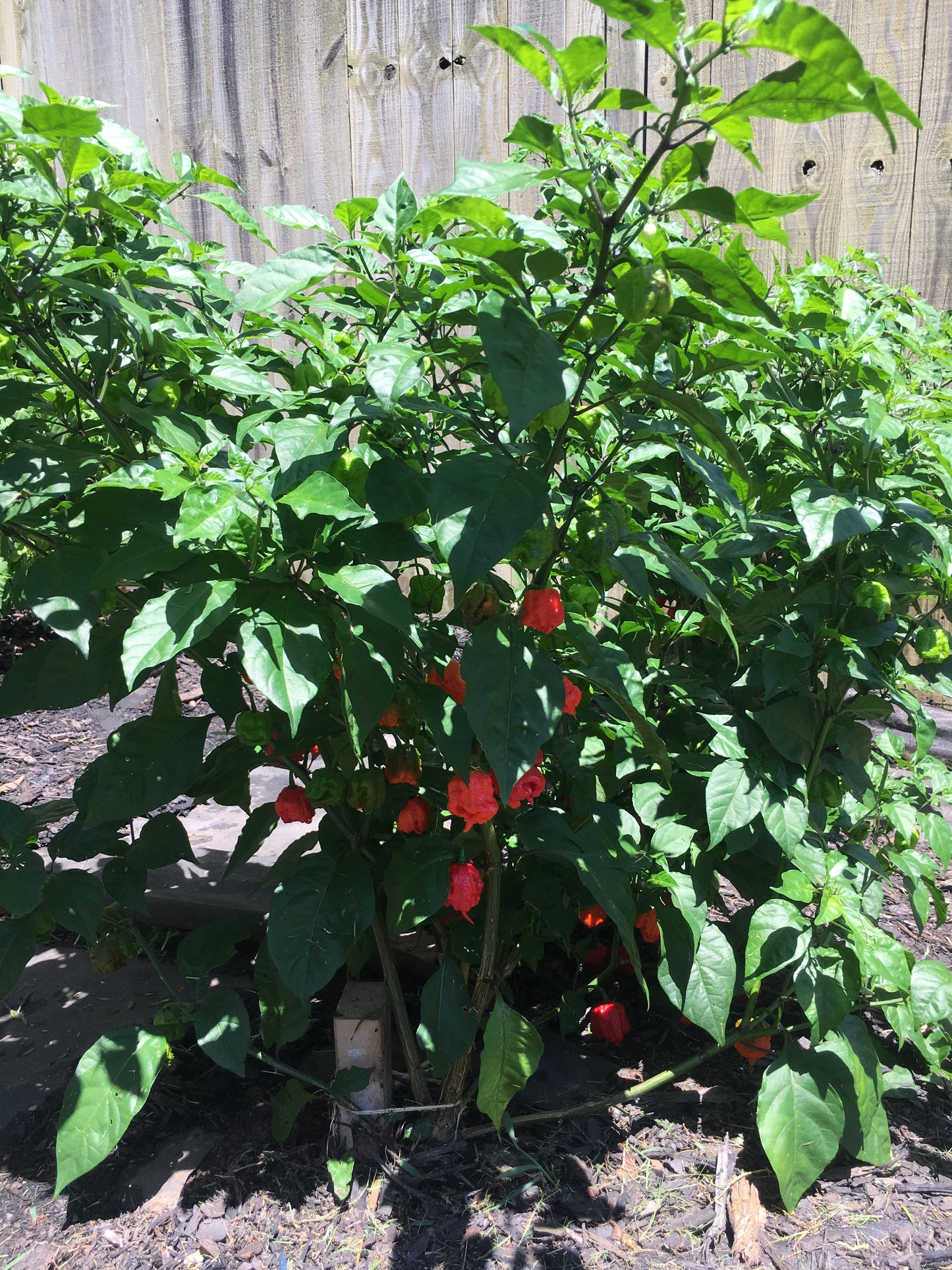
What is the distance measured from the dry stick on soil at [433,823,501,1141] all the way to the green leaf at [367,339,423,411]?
72cm

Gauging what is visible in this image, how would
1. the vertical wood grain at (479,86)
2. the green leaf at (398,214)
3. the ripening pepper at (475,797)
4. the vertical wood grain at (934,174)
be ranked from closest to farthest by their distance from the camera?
the green leaf at (398,214)
the ripening pepper at (475,797)
the vertical wood grain at (934,174)
the vertical wood grain at (479,86)

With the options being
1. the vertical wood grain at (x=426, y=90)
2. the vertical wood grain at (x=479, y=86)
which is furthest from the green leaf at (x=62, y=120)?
the vertical wood grain at (x=426, y=90)

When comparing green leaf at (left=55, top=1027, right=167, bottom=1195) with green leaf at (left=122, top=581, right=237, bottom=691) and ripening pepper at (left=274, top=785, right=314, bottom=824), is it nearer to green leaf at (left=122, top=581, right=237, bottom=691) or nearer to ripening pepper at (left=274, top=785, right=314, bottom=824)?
ripening pepper at (left=274, top=785, right=314, bottom=824)

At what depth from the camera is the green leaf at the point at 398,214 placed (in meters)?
1.17

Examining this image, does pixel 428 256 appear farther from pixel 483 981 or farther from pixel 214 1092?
pixel 214 1092

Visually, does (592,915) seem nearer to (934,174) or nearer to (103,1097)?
(103,1097)

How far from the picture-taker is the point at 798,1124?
1527 millimetres

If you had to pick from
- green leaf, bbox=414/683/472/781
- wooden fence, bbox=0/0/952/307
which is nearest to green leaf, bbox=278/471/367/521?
green leaf, bbox=414/683/472/781

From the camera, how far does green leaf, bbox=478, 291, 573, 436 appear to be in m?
0.90

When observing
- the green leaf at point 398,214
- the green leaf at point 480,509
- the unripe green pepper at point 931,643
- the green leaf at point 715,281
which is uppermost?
the green leaf at point 398,214

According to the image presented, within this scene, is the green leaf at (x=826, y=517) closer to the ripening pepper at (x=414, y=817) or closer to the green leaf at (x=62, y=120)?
the ripening pepper at (x=414, y=817)

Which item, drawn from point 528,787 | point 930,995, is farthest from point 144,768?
point 930,995

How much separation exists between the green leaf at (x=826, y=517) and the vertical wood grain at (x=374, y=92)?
2465 millimetres

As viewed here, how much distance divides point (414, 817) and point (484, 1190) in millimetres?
662
